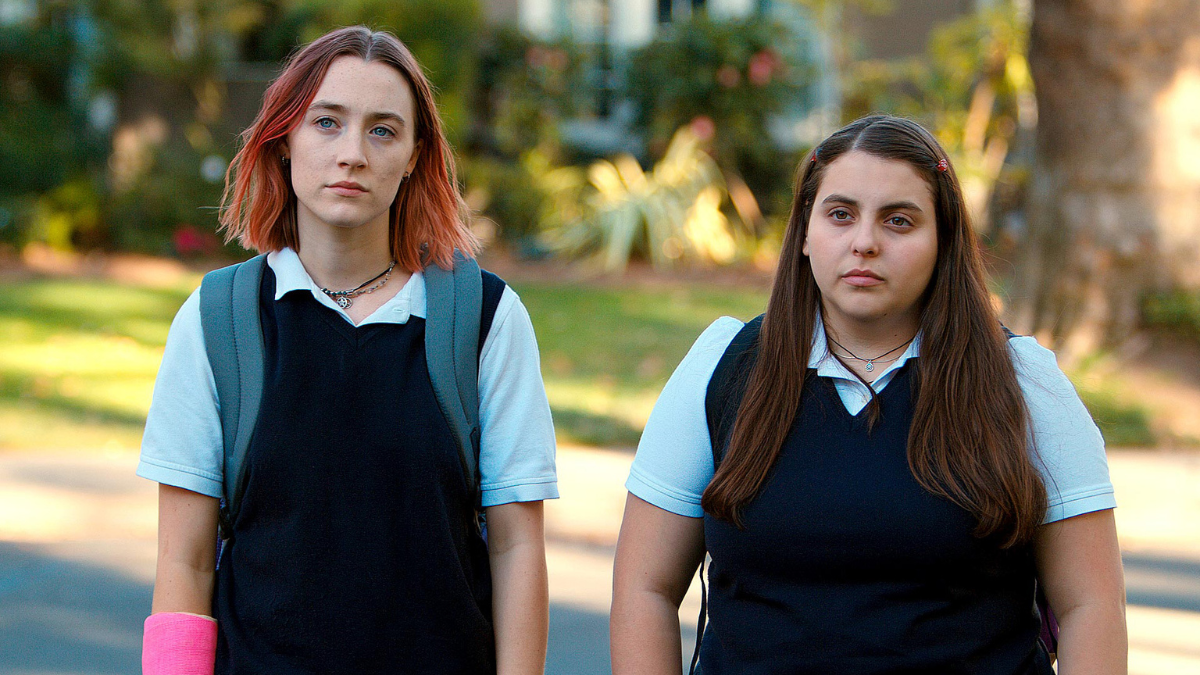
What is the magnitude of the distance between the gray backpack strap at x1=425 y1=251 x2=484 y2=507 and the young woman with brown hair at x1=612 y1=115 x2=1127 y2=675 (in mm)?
308

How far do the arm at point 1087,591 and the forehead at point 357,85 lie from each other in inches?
54.6

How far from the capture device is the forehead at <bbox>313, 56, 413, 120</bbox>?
7.20 ft

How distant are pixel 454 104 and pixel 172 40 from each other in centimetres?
377

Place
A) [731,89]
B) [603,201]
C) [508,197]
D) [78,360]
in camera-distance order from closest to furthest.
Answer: [78,360] → [603,201] → [508,197] → [731,89]

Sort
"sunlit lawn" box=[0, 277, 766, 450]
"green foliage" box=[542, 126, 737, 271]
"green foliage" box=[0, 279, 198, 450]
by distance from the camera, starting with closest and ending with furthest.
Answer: "green foliage" box=[0, 279, 198, 450]
"sunlit lawn" box=[0, 277, 766, 450]
"green foliage" box=[542, 126, 737, 271]

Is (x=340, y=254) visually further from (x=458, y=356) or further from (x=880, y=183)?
(x=880, y=183)

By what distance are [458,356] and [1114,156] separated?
7.24 metres

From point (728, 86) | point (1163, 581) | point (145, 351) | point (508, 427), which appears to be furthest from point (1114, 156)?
point (508, 427)

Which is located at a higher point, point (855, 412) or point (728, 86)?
point (728, 86)

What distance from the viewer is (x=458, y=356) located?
2166 millimetres

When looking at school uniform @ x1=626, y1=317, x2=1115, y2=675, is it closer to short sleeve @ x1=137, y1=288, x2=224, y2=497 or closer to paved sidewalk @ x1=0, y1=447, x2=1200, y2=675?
short sleeve @ x1=137, y1=288, x2=224, y2=497

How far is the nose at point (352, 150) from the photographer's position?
2168mm

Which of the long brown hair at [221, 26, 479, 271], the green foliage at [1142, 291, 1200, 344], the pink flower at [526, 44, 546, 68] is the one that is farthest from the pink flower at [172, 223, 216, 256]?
the long brown hair at [221, 26, 479, 271]

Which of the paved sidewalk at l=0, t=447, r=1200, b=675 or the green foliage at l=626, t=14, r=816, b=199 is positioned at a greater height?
the green foliage at l=626, t=14, r=816, b=199
